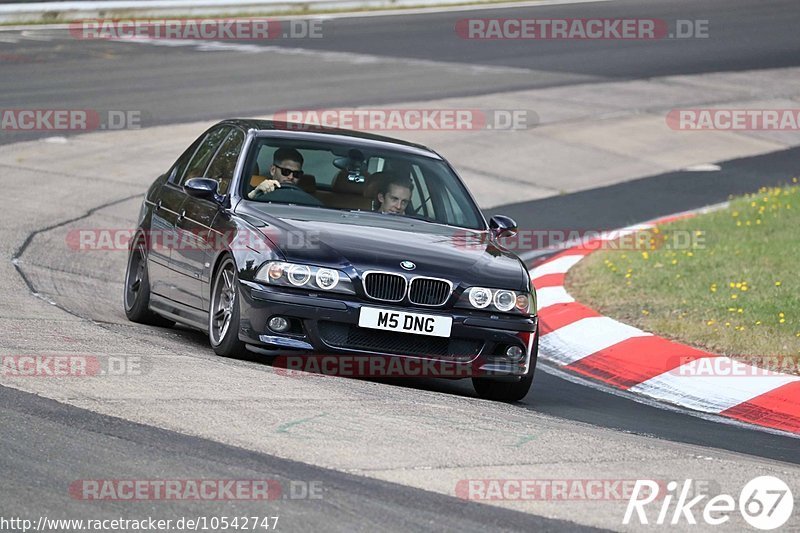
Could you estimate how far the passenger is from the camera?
923 cm

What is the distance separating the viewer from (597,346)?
1039 cm

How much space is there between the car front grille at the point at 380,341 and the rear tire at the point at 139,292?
2.33 metres

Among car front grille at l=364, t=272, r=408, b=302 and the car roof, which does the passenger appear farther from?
car front grille at l=364, t=272, r=408, b=302

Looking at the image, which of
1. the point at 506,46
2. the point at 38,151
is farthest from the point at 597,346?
the point at 506,46

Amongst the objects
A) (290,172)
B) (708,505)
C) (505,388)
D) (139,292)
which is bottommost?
(505,388)

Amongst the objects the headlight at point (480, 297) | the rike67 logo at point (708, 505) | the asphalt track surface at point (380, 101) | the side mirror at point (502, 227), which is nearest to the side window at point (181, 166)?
the asphalt track surface at point (380, 101)

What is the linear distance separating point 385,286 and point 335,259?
308 millimetres

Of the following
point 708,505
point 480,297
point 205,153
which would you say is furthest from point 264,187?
point 708,505

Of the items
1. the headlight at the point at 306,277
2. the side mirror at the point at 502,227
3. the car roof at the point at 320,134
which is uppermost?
the car roof at the point at 320,134

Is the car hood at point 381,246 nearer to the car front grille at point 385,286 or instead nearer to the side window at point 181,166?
the car front grille at point 385,286

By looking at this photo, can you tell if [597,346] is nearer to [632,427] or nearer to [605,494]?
[632,427]

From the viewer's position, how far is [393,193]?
9.29 metres

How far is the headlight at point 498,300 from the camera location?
8109mm

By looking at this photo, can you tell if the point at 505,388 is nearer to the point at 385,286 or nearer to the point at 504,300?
the point at 504,300
